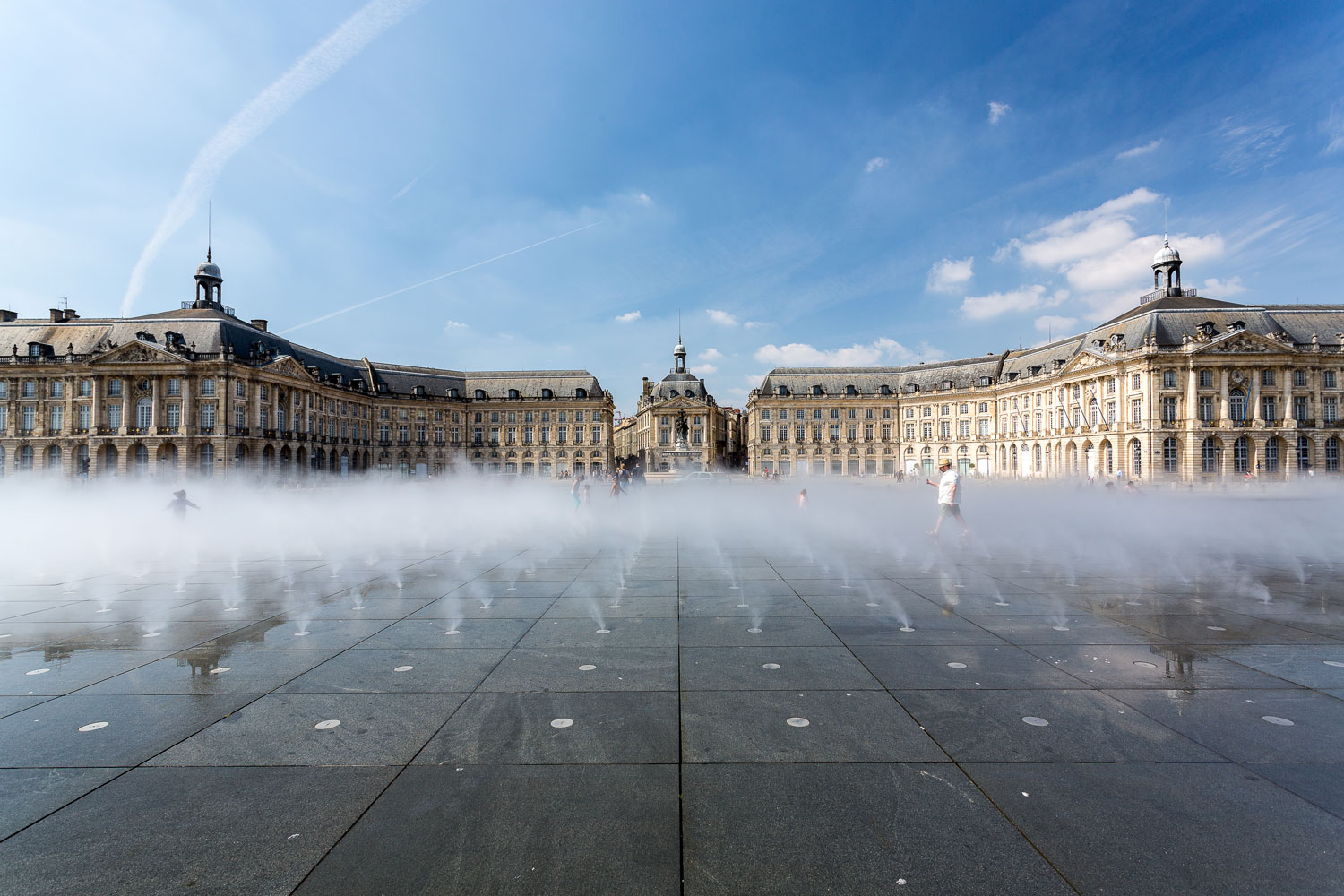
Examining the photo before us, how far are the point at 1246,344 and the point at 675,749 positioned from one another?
279 feet

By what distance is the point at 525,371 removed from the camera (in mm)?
104750

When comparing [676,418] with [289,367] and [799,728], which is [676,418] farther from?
[799,728]

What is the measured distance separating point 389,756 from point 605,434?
97080 mm

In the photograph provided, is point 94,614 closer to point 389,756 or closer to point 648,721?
point 389,756

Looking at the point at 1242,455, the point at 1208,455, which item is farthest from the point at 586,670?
the point at 1242,455

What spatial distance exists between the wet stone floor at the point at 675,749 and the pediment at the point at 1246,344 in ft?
237

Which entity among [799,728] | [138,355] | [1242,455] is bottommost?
[799,728]

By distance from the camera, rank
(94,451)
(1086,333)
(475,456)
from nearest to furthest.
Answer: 1. (94,451)
2. (1086,333)
3. (475,456)

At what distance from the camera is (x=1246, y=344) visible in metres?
65.2

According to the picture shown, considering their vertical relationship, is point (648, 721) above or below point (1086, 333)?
below

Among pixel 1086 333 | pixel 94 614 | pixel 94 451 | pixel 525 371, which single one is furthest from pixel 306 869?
pixel 525 371

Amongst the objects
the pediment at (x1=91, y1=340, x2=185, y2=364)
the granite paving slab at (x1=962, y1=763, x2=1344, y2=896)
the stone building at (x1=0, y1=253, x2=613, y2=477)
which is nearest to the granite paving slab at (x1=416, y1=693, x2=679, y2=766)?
the granite paving slab at (x1=962, y1=763, x2=1344, y2=896)

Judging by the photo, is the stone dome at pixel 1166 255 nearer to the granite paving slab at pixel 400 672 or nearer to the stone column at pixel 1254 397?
the stone column at pixel 1254 397

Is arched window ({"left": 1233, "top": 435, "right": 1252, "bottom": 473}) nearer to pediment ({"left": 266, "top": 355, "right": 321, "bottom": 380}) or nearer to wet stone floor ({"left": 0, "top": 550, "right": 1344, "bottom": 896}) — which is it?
wet stone floor ({"left": 0, "top": 550, "right": 1344, "bottom": 896})
